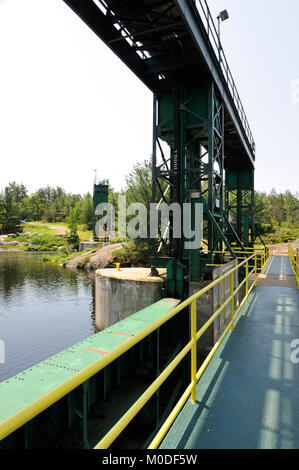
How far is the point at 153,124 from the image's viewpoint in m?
10.9

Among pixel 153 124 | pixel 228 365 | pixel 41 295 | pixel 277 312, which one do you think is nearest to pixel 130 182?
pixel 41 295

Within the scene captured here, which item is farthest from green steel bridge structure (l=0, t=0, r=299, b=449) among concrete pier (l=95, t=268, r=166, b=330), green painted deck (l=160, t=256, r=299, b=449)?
concrete pier (l=95, t=268, r=166, b=330)

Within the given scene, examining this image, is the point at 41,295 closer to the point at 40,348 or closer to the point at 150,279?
the point at 40,348

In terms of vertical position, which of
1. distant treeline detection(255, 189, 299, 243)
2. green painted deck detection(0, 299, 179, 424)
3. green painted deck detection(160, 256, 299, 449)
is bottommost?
green painted deck detection(0, 299, 179, 424)

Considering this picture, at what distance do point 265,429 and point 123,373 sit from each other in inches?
171

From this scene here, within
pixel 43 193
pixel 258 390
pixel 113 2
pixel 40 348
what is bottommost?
pixel 40 348

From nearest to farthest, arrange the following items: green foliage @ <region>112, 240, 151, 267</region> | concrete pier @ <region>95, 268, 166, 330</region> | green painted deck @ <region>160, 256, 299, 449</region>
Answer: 1. green painted deck @ <region>160, 256, 299, 449</region>
2. concrete pier @ <region>95, 268, 166, 330</region>
3. green foliage @ <region>112, 240, 151, 267</region>

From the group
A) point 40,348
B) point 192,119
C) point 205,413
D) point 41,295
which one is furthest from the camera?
point 41,295

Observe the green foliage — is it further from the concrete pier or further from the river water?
the concrete pier

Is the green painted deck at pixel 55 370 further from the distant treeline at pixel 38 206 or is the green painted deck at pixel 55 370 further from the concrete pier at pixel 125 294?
the distant treeline at pixel 38 206

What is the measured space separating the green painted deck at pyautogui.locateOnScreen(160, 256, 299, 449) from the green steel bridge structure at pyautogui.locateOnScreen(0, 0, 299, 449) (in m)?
0.02

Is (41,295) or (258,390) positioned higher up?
(258,390)

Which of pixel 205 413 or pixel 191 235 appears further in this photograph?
pixel 191 235

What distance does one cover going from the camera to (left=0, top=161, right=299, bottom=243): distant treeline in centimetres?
2528
